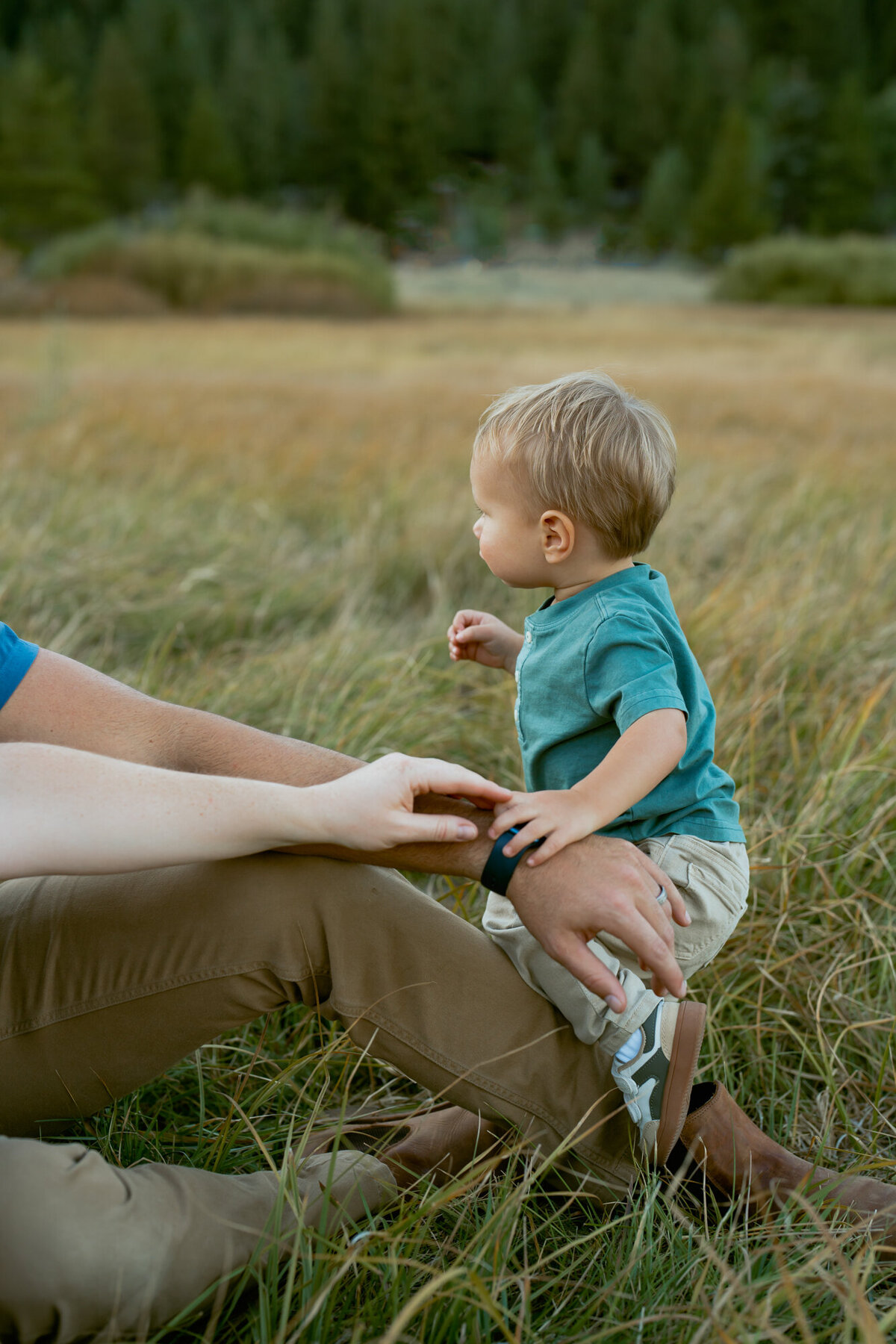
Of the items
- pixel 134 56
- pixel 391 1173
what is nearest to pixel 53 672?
pixel 391 1173

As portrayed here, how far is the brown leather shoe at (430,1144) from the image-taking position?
136 cm

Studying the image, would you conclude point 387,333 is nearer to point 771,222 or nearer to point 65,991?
point 65,991

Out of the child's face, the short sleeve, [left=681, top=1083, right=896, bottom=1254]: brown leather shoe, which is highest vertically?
the child's face

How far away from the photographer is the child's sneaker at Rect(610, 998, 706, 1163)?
1.27 m

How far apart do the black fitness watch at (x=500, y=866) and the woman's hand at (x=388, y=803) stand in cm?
3

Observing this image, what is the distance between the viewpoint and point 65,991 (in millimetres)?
1235

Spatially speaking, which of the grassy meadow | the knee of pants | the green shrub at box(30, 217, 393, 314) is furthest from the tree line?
the knee of pants

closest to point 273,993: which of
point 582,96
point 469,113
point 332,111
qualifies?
point 332,111

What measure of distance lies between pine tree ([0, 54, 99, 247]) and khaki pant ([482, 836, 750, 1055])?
22.5 meters

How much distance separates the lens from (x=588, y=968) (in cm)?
119

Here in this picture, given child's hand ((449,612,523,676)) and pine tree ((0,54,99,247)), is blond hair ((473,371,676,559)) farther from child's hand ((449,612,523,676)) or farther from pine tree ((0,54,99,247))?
pine tree ((0,54,99,247))

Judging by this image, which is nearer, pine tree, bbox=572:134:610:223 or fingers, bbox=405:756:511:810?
fingers, bbox=405:756:511:810

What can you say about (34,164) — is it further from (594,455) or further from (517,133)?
(594,455)

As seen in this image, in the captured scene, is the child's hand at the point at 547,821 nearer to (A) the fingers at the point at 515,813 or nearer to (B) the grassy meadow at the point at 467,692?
(A) the fingers at the point at 515,813
